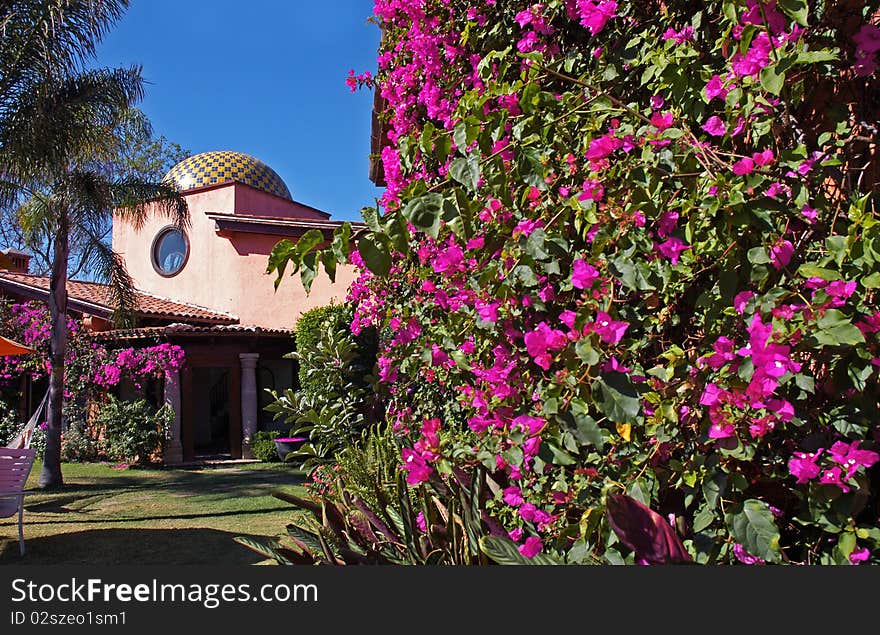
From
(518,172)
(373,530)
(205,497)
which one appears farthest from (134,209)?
(518,172)

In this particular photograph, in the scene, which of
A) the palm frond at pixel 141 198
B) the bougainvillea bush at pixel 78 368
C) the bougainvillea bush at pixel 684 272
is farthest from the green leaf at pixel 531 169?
the bougainvillea bush at pixel 78 368

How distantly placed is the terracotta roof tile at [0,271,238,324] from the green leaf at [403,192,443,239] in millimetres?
15031

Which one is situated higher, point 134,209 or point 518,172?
point 134,209

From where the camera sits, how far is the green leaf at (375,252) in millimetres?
1558

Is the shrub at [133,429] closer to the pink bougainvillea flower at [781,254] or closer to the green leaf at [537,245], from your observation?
the green leaf at [537,245]

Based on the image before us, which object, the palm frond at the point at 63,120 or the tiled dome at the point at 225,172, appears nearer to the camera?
the palm frond at the point at 63,120

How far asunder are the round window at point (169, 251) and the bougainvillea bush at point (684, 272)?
17322mm

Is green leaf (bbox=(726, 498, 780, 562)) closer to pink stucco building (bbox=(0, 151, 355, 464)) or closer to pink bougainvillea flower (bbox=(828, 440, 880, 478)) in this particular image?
pink bougainvillea flower (bbox=(828, 440, 880, 478))

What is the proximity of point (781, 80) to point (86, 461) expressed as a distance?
1684 cm

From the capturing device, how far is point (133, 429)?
14555 mm

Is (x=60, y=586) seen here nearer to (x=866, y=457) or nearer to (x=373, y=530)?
(x=373, y=530)

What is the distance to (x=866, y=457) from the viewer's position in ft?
4.86

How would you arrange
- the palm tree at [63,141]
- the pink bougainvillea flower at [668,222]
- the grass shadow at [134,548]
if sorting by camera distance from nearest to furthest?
the pink bougainvillea flower at [668,222]
the grass shadow at [134,548]
the palm tree at [63,141]

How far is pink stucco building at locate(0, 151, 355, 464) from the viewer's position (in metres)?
15.5
